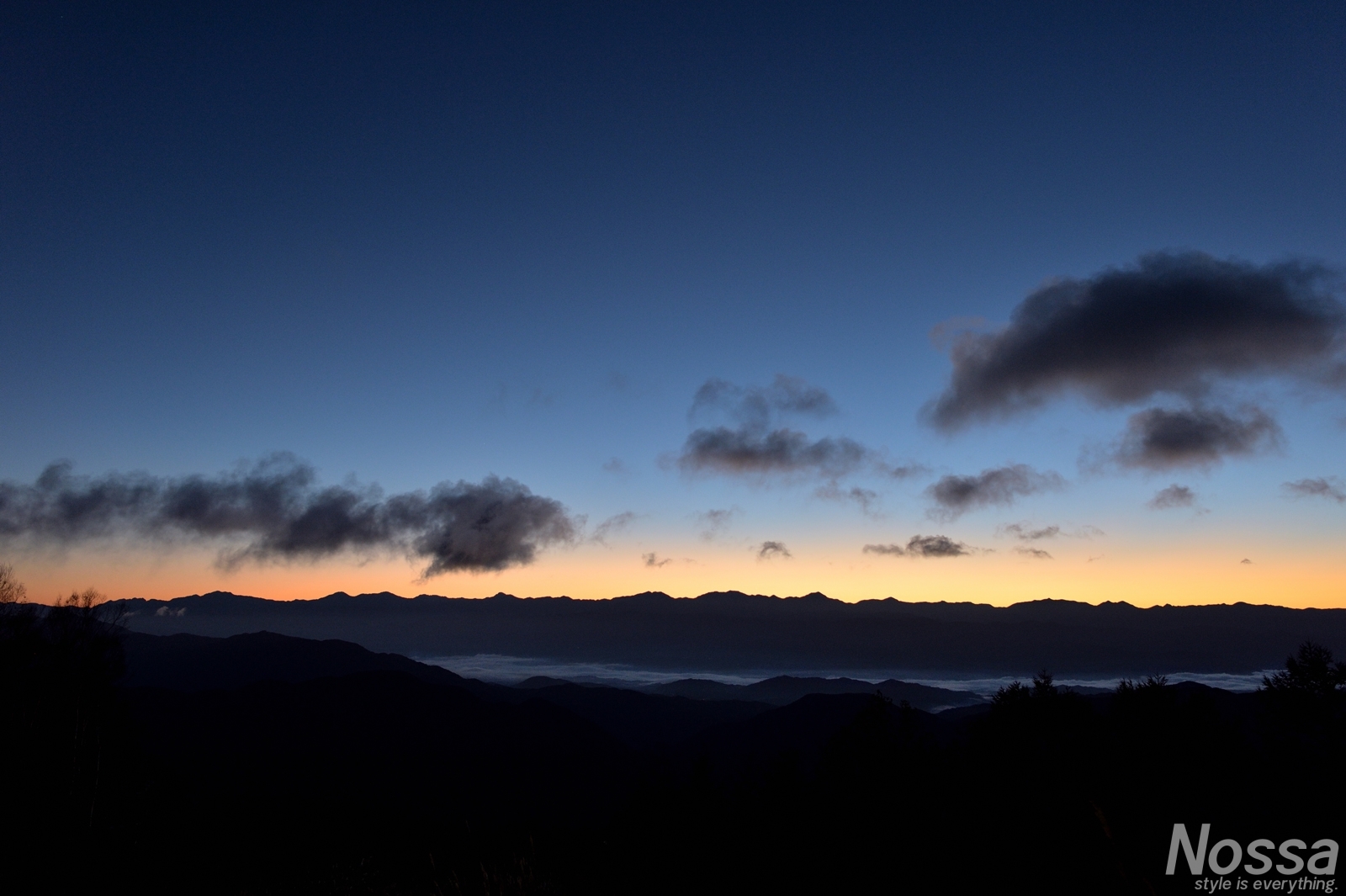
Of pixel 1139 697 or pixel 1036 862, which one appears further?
pixel 1139 697

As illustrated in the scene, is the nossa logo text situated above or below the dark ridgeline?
above

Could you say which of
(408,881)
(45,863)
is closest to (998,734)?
(408,881)

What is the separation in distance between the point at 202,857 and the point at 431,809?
139 meters

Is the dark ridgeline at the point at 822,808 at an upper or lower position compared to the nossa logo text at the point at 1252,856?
lower

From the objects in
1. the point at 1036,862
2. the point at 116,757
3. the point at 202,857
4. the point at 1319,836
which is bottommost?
the point at 202,857

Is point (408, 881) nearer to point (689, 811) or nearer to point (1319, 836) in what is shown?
point (689, 811)

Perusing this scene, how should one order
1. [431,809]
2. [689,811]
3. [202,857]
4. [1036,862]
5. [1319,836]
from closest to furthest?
[1319,836], [1036,862], [689,811], [202,857], [431,809]

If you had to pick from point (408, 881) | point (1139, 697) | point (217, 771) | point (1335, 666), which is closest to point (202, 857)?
point (408, 881)

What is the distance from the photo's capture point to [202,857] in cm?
5134

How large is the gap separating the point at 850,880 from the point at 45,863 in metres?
37.0

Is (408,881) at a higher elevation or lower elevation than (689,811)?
higher

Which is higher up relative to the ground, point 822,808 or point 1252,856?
point 1252,856

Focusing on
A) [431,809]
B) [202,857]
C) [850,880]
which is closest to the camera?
[850,880]

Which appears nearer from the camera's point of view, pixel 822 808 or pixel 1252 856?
pixel 1252 856
